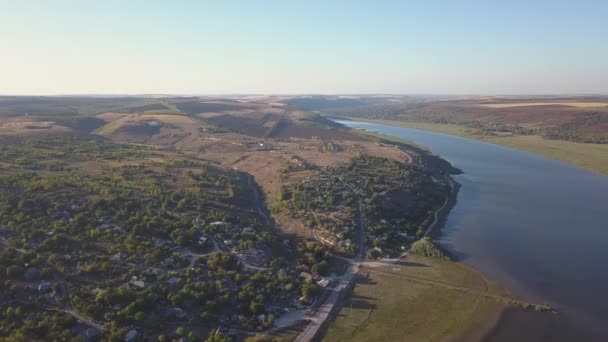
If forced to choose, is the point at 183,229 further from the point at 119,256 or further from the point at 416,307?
the point at 416,307

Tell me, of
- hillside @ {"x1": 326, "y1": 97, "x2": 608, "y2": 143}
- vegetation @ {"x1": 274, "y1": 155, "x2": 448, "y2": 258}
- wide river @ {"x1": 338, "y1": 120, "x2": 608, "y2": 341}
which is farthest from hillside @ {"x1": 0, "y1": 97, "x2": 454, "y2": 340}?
hillside @ {"x1": 326, "y1": 97, "x2": 608, "y2": 143}

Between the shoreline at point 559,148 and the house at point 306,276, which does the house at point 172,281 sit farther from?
the shoreline at point 559,148

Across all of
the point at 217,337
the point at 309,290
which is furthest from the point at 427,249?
the point at 217,337

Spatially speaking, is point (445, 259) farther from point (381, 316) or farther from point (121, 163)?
point (121, 163)

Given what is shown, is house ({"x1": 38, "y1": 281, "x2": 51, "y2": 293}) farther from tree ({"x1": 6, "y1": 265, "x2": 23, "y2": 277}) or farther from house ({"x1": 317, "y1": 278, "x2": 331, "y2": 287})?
house ({"x1": 317, "y1": 278, "x2": 331, "y2": 287})

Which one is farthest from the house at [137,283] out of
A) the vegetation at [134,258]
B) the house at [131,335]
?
the house at [131,335]
